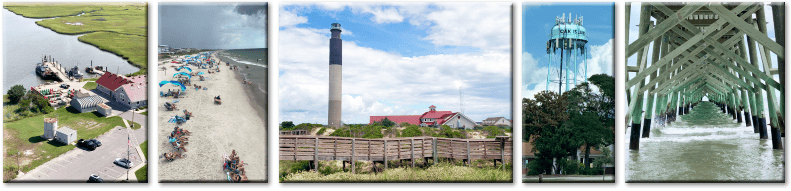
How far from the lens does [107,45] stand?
5172 mm

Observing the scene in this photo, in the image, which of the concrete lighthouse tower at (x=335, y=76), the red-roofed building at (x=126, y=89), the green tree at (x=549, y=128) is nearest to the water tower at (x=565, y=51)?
the green tree at (x=549, y=128)

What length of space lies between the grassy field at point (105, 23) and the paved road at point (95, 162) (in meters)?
1.04

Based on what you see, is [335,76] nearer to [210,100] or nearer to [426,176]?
[210,100]

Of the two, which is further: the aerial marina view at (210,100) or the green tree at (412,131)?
the green tree at (412,131)

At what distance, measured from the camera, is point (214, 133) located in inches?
196

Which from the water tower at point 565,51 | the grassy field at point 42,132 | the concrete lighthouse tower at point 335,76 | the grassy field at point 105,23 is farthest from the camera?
the concrete lighthouse tower at point 335,76

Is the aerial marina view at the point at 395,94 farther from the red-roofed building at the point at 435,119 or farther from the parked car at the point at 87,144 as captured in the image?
the parked car at the point at 87,144

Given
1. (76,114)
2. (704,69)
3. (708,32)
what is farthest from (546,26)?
(76,114)

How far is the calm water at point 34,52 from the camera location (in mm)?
4926

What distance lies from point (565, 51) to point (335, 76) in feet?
12.4

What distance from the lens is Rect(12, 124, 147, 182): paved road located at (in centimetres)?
477

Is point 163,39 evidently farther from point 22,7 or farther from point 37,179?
point 37,179

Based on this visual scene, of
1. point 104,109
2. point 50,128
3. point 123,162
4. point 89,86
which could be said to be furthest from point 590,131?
point 50,128

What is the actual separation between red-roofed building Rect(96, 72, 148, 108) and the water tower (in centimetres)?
641
